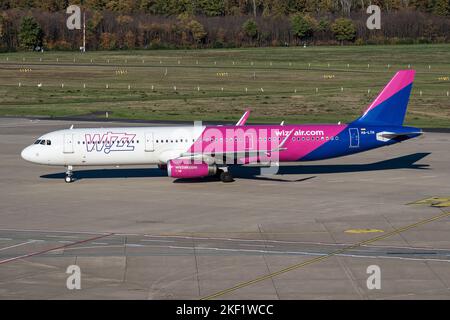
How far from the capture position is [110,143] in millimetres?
62750

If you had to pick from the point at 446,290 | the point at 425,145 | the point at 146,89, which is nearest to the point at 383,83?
the point at 146,89

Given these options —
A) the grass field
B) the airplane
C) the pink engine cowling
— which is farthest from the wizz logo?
the grass field

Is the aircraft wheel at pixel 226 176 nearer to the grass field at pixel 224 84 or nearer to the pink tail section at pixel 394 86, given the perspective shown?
the pink tail section at pixel 394 86

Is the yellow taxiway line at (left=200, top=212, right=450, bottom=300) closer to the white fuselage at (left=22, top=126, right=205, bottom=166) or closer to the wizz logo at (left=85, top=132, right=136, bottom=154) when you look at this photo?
the white fuselage at (left=22, top=126, right=205, bottom=166)

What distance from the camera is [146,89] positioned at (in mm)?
140750

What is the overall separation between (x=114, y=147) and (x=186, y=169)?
5.77 m

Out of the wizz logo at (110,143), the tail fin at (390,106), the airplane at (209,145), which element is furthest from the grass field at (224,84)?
the wizz logo at (110,143)

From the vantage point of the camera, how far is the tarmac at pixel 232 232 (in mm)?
37562

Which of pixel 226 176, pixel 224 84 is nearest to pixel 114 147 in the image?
pixel 226 176

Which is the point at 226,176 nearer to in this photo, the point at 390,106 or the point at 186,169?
the point at 186,169

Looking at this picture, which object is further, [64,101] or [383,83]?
[383,83]
